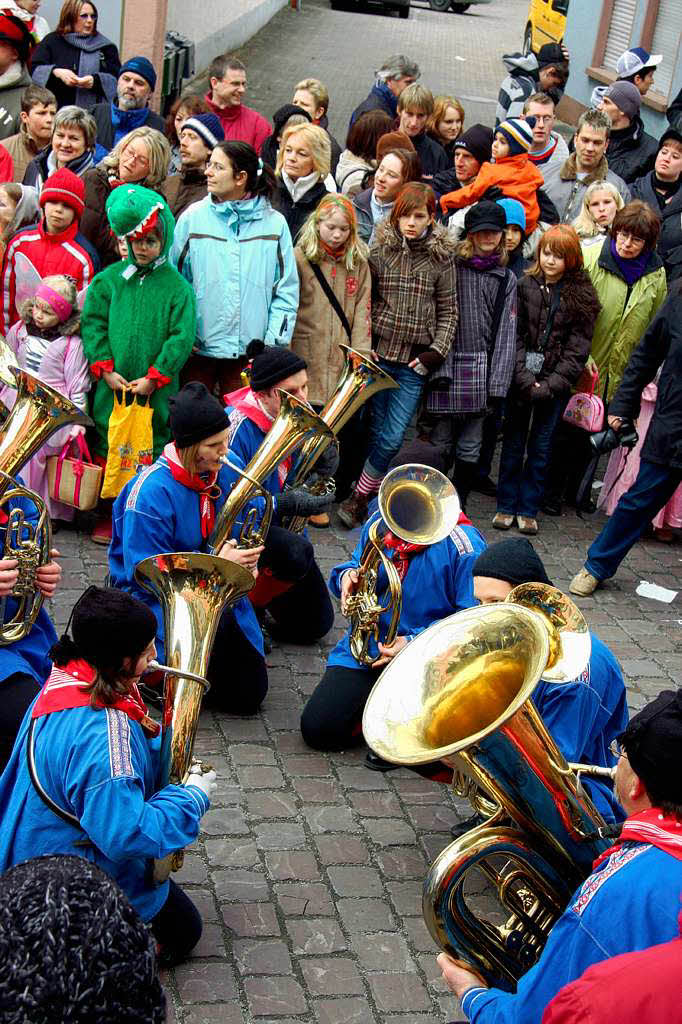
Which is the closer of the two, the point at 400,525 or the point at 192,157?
the point at 400,525

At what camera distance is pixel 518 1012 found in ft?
8.94

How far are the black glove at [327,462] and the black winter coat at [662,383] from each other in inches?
73.5

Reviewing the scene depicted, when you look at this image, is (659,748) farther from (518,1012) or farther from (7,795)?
(7,795)

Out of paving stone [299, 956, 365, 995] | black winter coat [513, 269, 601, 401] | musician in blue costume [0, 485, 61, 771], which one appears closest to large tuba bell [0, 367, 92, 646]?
musician in blue costume [0, 485, 61, 771]

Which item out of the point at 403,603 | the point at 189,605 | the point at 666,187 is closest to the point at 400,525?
the point at 403,603

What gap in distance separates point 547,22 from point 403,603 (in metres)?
14.4

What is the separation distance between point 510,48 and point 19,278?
21.9 metres

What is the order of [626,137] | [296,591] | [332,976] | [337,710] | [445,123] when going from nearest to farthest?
[332,976] → [337,710] → [296,591] → [445,123] → [626,137]

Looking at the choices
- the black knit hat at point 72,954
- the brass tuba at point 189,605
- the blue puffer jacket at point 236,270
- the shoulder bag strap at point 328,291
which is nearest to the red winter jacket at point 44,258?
the blue puffer jacket at point 236,270

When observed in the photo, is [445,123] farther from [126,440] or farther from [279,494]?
[279,494]

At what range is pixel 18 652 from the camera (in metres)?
4.44

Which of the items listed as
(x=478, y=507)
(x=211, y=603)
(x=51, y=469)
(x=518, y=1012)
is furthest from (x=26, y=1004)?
(x=478, y=507)

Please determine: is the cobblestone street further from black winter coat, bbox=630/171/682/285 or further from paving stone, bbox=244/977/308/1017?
black winter coat, bbox=630/171/682/285

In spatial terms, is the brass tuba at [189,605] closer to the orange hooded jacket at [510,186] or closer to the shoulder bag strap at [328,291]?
the shoulder bag strap at [328,291]
